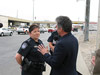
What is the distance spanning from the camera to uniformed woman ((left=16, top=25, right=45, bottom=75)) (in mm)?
2652

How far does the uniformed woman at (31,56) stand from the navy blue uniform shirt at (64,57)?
0.38m

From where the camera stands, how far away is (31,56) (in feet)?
8.87

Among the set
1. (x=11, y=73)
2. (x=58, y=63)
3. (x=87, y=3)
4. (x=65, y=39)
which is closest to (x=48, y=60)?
(x=58, y=63)

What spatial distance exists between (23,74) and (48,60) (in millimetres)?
771

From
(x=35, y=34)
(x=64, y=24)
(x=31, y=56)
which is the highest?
(x=64, y=24)

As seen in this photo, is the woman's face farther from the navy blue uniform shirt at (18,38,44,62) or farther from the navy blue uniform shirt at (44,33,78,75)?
the navy blue uniform shirt at (44,33,78,75)

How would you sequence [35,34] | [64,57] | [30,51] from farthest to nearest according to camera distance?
[35,34], [30,51], [64,57]

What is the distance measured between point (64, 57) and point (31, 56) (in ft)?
2.28

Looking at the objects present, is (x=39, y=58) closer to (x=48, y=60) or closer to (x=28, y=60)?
(x=28, y=60)

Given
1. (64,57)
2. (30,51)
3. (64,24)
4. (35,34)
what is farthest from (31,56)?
(64,24)

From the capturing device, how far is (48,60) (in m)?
2.33

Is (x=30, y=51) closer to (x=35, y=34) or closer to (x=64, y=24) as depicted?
(x=35, y=34)

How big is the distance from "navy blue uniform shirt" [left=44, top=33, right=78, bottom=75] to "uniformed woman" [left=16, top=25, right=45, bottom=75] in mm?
385

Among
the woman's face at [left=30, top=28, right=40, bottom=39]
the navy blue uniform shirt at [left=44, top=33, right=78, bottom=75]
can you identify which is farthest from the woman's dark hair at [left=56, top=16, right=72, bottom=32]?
the woman's face at [left=30, top=28, right=40, bottom=39]
